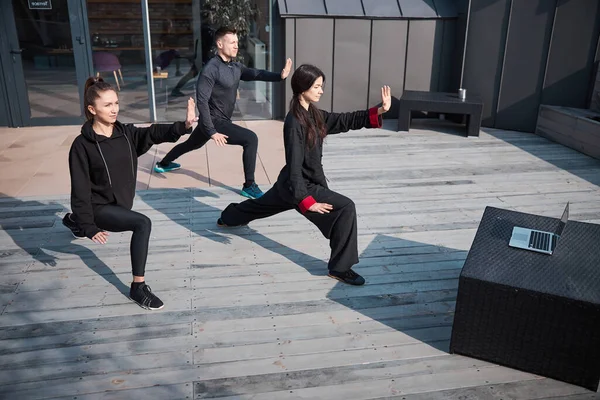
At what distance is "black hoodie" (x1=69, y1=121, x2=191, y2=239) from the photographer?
12.1 ft

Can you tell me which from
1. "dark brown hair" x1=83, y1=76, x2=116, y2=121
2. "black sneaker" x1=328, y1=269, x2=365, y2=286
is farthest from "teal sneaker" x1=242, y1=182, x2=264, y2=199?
"dark brown hair" x1=83, y1=76, x2=116, y2=121

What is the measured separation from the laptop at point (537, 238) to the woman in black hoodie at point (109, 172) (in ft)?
7.80

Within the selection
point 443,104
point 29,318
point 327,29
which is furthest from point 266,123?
point 29,318

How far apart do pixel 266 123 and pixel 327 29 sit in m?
1.85

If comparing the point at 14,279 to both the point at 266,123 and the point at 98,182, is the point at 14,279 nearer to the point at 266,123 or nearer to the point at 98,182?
the point at 98,182

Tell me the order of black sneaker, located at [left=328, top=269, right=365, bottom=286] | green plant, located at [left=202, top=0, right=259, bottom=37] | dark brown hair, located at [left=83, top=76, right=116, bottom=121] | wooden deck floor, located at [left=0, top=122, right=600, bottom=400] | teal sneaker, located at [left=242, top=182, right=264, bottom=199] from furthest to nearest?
green plant, located at [left=202, top=0, right=259, bottom=37], teal sneaker, located at [left=242, top=182, right=264, bottom=199], black sneaker, located at [left=328, top=269, right=365, bottom=286], dark brown hair, located at [left=83, top=76, right=116, bottom=121], wooden deck floor, located at [left=0, top=122, right=600, bottom=400]

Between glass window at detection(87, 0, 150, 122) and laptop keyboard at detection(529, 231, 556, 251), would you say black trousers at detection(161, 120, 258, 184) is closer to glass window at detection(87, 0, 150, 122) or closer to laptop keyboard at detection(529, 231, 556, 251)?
laptop keyboard at detection(529, 231, 556, 251)

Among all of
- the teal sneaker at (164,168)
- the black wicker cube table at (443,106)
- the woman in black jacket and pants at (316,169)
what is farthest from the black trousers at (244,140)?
the black wicker cube table at (443,106)

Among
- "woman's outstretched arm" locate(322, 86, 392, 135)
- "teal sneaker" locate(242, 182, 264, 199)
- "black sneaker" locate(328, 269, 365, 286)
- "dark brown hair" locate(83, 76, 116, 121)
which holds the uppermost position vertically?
"dark brown hair" locate(83, 76, 116, 121)

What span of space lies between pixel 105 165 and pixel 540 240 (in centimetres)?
294

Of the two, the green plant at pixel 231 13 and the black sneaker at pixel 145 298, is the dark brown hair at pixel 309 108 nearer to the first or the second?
the black sneaker at pixel 145 298

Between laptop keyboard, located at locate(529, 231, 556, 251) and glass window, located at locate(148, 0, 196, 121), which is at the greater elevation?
glass window, located at locate(148, 0, 196, 121)

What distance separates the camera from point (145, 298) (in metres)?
3.94

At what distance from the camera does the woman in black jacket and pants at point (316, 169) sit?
3967mm
